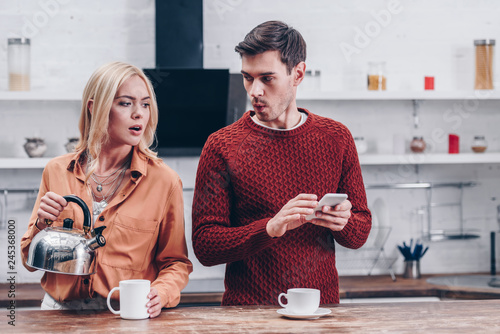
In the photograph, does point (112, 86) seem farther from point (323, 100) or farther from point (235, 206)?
point (323, 100)

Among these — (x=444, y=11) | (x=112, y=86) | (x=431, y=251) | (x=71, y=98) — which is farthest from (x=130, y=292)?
(x=444, y=11)

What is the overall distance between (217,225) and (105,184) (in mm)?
415

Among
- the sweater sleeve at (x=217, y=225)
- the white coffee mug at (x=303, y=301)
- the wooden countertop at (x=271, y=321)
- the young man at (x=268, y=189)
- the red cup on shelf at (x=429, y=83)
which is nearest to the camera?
the wooden countertop at (x=271, y=321)

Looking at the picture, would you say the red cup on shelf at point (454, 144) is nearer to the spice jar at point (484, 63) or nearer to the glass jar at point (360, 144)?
the spice jar at point (484, 63)

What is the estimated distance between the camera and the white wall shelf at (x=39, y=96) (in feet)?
11.1

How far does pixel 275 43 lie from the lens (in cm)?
181

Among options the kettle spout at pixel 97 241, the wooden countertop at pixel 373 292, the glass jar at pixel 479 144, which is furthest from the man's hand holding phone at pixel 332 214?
the glass jar at pixel 479 144

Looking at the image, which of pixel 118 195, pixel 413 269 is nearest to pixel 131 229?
pixel 118 195

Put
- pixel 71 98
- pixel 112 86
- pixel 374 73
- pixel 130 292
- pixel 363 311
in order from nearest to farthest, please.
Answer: pixel 130 292 → pixel 363 311 → pixel 112 86 → pixel 71 98 → pixel 374 73

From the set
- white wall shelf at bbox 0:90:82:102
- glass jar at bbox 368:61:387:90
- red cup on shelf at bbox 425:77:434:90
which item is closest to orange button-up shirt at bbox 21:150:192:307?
white wall shelf at bbox 0:90:82:102

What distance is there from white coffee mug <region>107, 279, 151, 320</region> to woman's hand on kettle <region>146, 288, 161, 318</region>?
0.07 ft

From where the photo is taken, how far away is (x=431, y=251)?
3.85 m

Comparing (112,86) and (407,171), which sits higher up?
(112,86)

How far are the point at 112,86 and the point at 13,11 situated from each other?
7.51 feet
